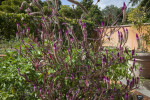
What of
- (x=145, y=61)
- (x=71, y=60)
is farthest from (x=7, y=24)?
(x=71, y=60)

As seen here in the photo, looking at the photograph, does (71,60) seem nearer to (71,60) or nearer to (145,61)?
(71,60)

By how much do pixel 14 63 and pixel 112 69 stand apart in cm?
140

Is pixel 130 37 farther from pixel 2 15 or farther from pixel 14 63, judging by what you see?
pixel 14 63

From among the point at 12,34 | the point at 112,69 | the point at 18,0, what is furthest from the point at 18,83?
the point at 18,0

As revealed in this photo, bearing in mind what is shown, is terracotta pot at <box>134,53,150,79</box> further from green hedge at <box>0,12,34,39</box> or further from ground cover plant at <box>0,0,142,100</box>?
green hedge at <box>0,12,34,39</box>

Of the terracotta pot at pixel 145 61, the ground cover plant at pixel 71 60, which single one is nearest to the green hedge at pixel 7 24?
the terracotta pot at pixel 145 61

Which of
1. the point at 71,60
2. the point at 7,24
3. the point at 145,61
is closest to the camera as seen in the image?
the point at 71,60

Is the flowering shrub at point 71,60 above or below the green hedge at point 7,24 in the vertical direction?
below

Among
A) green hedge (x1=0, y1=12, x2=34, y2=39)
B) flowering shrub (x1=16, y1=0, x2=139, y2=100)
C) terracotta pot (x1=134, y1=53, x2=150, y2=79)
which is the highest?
green hedge (x1=0, y1=12, x2=34, y2=39)

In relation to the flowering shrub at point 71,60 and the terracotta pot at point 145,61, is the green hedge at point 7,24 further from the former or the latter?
the flowering shrub at point 71,60

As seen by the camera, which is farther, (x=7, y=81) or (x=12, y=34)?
(x=12, y=34)

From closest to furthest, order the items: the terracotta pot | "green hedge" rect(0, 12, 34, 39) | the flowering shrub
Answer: the flowering shrub
the terracotta pot
"green hedge" rect(0, 12, 34, 39)

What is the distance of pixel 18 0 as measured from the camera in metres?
22.0

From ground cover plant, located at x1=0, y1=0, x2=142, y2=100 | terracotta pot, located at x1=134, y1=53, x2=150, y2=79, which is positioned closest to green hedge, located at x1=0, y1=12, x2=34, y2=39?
terracotta pot, located at x1=134, y1=53, x2=150, y2=79
